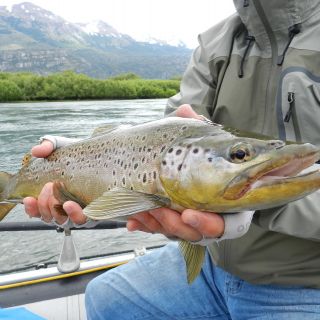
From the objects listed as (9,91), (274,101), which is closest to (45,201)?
(274,101)

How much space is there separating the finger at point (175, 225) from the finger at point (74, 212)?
46cm

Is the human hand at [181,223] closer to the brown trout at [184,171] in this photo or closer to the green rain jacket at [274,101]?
the brown trout at [184,171]

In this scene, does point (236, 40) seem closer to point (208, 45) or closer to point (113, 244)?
point (208, 45)

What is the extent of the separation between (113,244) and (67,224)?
240 inches

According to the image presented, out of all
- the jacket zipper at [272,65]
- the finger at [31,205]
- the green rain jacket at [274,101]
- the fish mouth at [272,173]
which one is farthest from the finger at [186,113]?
the finger at [31,205]

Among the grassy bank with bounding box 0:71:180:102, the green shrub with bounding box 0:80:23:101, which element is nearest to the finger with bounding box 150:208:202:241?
the green shrub with bounding box 0:80:23:101

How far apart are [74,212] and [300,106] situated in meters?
1.09

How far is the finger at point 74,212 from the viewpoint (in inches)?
79.4

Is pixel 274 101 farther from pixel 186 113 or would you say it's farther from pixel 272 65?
pixel 186 113

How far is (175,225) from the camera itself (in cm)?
166

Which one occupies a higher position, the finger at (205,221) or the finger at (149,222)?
the finger at (205,221)

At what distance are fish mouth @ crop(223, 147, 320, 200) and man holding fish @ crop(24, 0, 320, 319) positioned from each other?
0.13ft

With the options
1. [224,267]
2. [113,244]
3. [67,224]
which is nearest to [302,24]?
[224,267]

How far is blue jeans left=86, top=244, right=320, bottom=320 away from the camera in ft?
6.37
